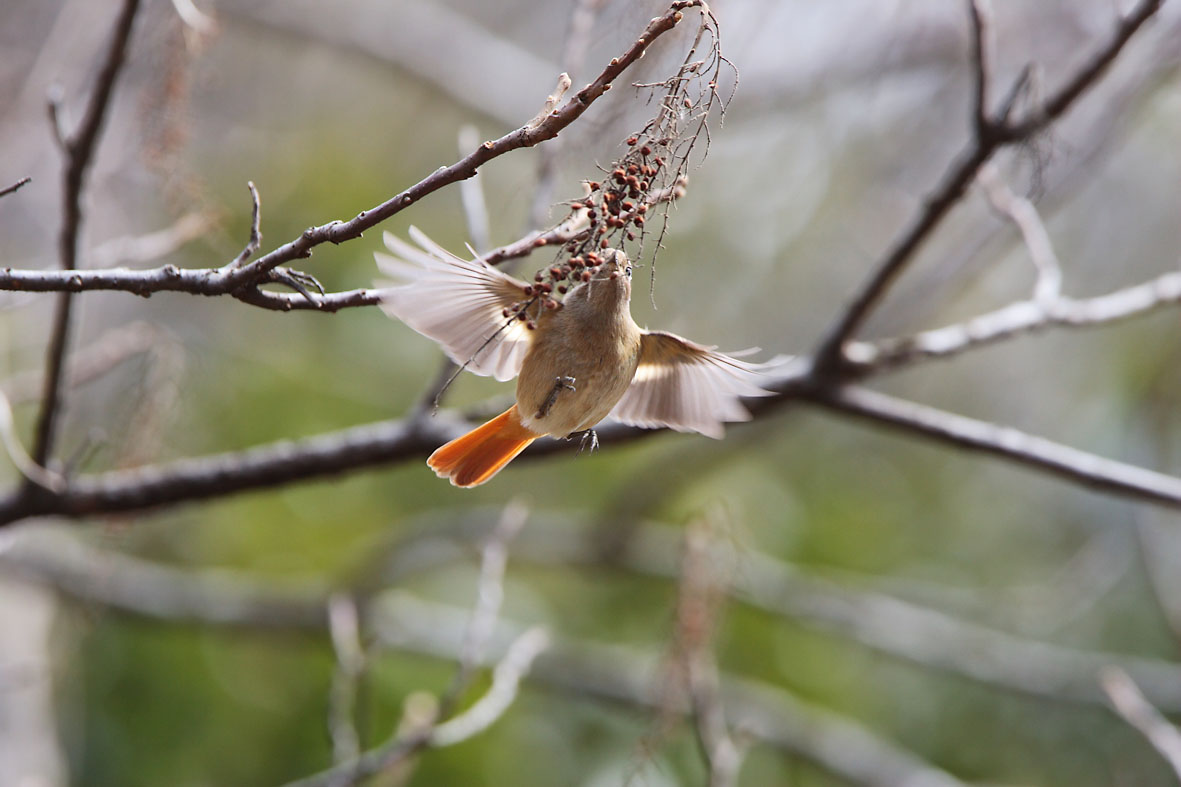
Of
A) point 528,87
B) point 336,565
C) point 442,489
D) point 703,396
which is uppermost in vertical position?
point 528,87

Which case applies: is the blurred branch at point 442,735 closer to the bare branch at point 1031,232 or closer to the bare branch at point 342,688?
the bare branch at point 342,688

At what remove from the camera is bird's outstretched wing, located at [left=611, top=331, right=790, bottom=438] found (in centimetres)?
195

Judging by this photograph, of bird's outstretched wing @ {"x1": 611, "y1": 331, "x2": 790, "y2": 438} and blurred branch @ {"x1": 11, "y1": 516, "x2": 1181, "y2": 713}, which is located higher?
blurred branch @ {"x1": 11, "y1": 516, "x2": 1181, "y2": 713}

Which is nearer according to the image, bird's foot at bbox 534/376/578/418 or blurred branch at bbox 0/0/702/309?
blurred branch at bbox 0/0/702/309

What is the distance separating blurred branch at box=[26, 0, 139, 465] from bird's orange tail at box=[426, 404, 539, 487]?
876mm

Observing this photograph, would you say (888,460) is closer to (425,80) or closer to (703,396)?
(425,80)

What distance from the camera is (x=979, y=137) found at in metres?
2.29

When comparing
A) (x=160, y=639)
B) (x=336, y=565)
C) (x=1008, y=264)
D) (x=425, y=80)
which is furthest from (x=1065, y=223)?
(x=160, y=639)

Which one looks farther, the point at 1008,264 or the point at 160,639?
the point at 1008,264

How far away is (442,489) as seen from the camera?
632 centimetres

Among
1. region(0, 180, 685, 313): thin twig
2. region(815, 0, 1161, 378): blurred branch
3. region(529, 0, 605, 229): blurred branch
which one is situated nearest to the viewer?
region(0, 180, 685, 313): thin twig

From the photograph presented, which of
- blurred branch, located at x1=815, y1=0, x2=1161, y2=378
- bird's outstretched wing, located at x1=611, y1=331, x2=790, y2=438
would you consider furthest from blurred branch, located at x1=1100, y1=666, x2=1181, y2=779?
bird's outstretched wing, located at x1=611, y1=331, x2=790, y2=438

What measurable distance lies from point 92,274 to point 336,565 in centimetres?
502

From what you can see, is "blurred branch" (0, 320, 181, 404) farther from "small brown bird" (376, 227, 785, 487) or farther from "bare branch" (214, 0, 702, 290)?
"bare branch" (214, 0, 702, 290)
